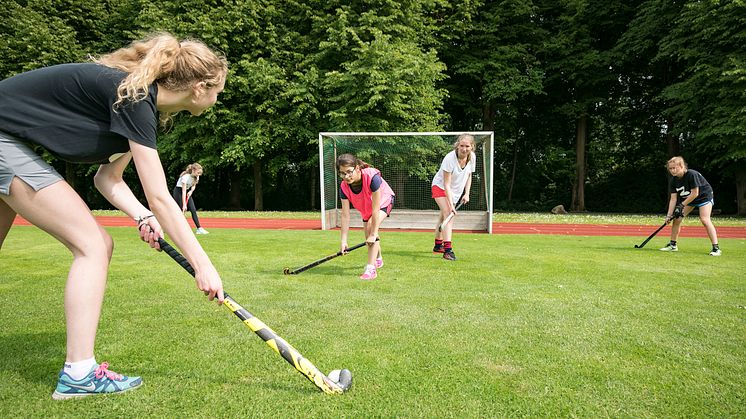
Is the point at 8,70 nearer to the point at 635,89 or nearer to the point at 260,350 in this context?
the point at 260,350

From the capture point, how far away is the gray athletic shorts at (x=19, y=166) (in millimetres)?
2221

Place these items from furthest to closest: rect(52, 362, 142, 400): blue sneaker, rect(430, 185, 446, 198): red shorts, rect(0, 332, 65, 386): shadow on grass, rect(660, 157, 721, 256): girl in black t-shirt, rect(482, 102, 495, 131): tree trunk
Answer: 1. rect(482, 102, 495, 131): tree trunk
2. rect(660, 157, 721, 256): girl in black t-shirt
3. rect(430, 185, 446, 198): red shorts
4. rect(0, 332, 65, 386): shadow on grass
5. rect(52, 362, 142, 400): blue sneaker

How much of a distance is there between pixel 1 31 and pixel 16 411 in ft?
91.6

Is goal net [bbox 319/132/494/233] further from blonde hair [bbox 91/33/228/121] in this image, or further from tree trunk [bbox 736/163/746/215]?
tree trunk [bbox 736/163/746/215]

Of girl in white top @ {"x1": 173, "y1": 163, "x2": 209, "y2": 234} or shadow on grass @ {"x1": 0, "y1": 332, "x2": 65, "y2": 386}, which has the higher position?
girl in white top @ {"x1": 173, "y1": 163, "x2": 209, "y2": 234}

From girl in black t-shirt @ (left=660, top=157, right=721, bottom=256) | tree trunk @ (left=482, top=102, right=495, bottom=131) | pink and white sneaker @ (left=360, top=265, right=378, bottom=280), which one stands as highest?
tree trunk @ (left=482, top=102, right=495, bottom=131)

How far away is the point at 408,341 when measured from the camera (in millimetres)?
3336

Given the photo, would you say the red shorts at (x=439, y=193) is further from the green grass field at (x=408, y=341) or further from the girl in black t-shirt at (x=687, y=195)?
the girl in black t-shirt at (x=687, y=195)

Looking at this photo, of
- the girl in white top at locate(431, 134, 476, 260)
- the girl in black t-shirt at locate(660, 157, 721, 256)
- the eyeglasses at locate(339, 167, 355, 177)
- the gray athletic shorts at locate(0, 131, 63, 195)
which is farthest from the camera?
the girl in black t-shirt at locate(660, 157, 721, 256)

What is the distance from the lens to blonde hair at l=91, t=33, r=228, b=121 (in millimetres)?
2225

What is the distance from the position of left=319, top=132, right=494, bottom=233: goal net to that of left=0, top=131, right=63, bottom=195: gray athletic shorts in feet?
34.3

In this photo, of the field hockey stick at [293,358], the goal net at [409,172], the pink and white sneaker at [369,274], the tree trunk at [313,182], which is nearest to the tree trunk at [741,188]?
the goal net at [409,172]

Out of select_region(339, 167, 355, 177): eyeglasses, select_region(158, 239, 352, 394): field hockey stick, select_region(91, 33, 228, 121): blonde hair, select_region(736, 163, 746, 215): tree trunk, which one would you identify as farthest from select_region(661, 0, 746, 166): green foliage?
select_region(91, 33, 228, 121): blonde hair

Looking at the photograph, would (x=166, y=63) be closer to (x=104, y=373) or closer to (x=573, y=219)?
(x=104, y=373)
